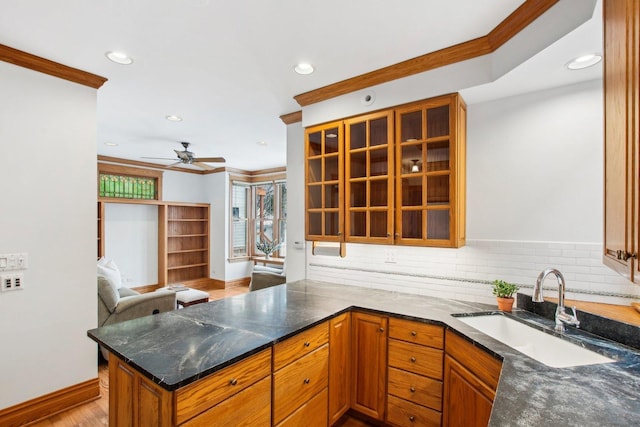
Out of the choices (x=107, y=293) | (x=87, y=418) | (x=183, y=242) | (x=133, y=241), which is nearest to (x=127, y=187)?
(x=133, y=241)

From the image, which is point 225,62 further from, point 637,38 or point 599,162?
point 599,162

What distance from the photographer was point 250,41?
2061 millimetres

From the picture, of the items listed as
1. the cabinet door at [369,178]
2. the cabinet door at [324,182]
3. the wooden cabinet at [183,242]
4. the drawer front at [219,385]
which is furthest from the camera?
the wooden cabinet at [183,242]

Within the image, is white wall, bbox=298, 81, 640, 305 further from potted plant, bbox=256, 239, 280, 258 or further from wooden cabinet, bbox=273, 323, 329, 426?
potted plant, bbox=256, 239, 280, 258

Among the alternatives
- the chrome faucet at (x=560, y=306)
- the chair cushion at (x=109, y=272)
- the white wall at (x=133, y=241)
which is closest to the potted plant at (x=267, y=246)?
the white wall at (x=133, y=241)

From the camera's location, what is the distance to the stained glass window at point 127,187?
5707 millimetres

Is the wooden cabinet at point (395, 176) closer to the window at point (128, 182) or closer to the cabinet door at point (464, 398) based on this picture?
the cabinet door at point (464, 398)

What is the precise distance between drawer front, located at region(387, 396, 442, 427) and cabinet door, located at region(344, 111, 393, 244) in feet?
3.68

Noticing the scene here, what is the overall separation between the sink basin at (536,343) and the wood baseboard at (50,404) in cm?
299

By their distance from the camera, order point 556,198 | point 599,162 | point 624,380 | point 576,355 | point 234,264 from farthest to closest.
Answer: point 234,264 < point 556,198 < point 599,162 < point 576,355 < point 624,380

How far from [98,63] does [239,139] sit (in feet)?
7.41

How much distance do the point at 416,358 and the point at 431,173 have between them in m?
1.29

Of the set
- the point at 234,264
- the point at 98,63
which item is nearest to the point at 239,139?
the point at 98,63

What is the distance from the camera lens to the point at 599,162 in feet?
6.48
